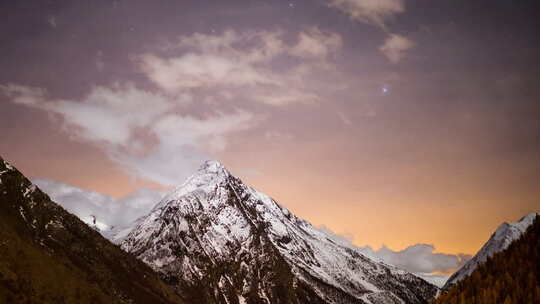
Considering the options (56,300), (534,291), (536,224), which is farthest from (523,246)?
(56,300)

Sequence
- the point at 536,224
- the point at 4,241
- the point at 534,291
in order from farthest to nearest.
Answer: the point at 4,241, the point at 536,224, the point at 534,291

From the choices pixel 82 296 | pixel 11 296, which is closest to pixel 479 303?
pixel 11 296

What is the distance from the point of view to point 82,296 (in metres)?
200

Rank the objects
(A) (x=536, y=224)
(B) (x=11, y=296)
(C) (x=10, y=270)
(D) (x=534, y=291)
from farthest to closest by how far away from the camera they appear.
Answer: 1. (C) (x=10, y=270)
2. (B) (x=11, y=296)
3. (A) (x=536, y=224)
4. (D) (x=534, y=291)

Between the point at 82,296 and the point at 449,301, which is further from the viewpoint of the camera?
the point at 82,296

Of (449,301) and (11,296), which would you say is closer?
(449,301)

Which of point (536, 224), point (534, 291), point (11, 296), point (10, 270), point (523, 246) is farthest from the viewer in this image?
point (10, 270)

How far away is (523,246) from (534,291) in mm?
7404

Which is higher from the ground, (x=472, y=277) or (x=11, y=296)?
(x=472, y=277)

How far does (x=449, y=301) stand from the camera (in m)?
29.6

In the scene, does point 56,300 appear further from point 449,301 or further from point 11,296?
point 449,301

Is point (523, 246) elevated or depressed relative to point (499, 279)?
elevated

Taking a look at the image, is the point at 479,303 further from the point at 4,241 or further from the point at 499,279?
the point at 4,241

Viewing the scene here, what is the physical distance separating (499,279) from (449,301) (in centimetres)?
401
